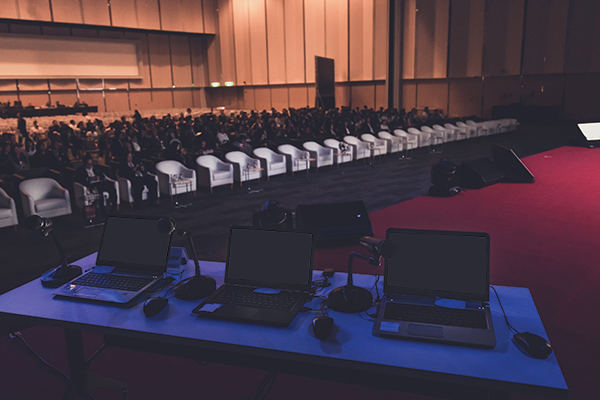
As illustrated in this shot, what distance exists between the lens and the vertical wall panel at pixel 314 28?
24603 mm

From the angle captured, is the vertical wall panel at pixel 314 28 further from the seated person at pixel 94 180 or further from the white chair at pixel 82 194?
the white chair at pixel 82 194

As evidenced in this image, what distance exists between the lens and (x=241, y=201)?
8289mm

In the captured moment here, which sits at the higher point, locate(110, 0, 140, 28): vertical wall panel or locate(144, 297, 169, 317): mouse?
locate(110, 0, 140, 28): vertical wall panel

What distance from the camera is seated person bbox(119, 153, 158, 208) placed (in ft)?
26.0

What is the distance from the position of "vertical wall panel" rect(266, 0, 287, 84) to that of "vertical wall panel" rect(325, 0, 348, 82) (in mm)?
3195

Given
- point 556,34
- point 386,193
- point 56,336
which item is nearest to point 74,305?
point 56,336

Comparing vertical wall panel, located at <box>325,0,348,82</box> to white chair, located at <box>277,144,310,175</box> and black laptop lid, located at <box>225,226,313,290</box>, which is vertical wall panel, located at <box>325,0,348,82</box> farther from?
black laptop lid, located at <box>225,226,313,290</box>

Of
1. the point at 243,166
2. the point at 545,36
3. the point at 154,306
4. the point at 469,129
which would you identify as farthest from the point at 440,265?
the point at 545,36

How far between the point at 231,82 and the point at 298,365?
2862 cm

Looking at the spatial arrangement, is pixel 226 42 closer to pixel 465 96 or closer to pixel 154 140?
pixel 465 96

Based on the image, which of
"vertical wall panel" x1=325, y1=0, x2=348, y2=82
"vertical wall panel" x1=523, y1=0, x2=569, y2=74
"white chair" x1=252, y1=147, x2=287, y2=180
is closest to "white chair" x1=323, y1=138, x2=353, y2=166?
"white chair" x1=252, y1=147, x2=287, y2=180

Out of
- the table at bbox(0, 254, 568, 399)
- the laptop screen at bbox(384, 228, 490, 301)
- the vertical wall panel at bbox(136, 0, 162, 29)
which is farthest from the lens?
the vertical wall panel at bbox(136, 0, 162, 29)

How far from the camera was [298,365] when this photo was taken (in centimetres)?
238

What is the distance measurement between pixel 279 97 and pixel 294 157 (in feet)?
59.1
